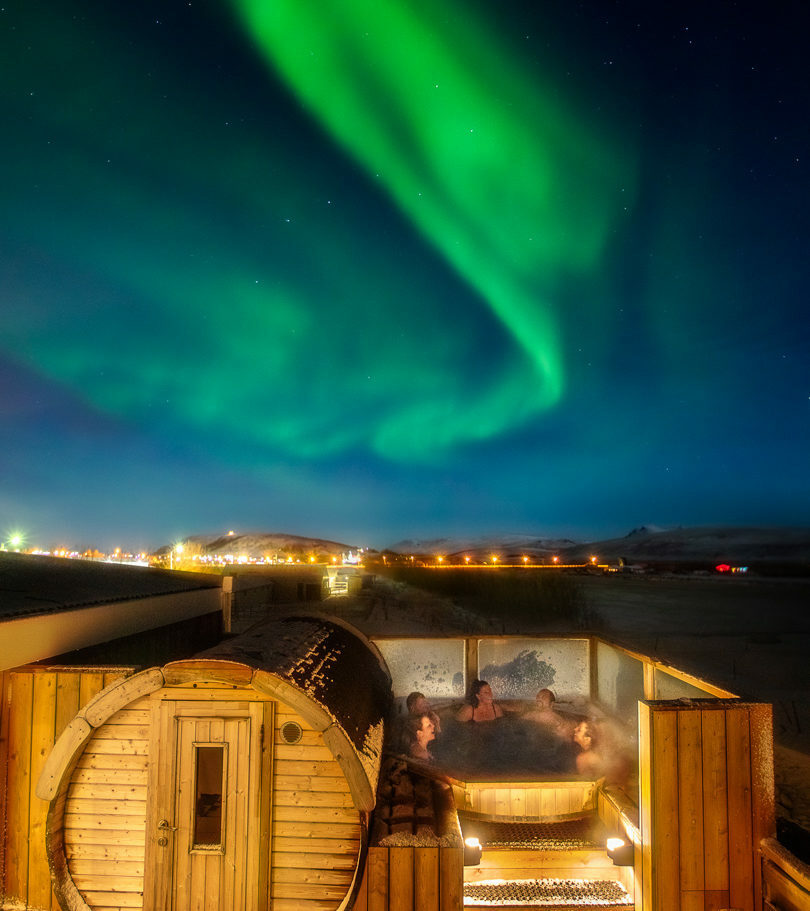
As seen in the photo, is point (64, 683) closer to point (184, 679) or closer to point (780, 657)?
point (184, 679)

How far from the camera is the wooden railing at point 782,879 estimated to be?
177 inches

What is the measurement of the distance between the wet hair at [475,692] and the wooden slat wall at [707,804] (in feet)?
13.8

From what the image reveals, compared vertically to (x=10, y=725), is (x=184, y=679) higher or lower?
higher

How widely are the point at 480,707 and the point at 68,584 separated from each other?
610 cm

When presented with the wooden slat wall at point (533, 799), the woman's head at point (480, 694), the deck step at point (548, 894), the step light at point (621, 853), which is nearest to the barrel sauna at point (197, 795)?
the deck step at point (548, 894)

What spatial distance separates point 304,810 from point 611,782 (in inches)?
159

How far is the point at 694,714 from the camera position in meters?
5.25

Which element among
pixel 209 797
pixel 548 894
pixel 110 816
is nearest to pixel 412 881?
pixel 548 894

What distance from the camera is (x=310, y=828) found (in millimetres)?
5020

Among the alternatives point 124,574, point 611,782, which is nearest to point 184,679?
point 611,782

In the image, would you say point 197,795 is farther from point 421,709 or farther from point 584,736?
point 584,736

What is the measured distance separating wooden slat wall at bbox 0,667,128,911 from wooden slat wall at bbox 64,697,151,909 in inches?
13.6

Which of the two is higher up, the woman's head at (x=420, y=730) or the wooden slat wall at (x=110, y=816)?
the wooden slat wall at (x=110, y=816)

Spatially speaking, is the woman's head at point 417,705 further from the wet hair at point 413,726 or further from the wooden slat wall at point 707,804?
the wooden slat wall at point 707,804
